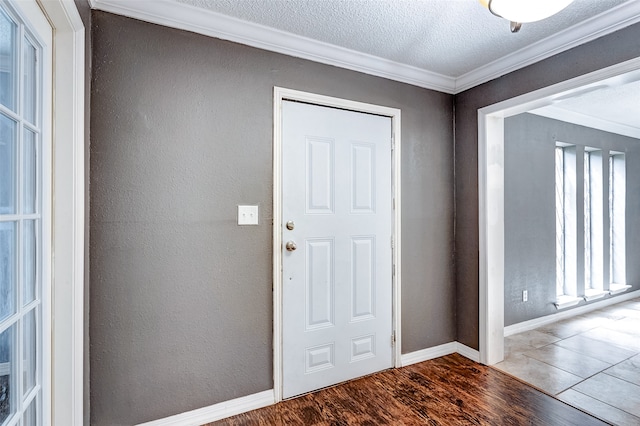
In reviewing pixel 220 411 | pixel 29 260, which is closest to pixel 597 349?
pixel 220 411

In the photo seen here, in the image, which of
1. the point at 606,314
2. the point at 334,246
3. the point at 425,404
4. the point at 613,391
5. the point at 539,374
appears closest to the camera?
the point at 425,404

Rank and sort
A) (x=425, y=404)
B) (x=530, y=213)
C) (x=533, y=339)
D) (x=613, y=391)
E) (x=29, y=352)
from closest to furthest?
(x=29, y=352) → (x=425, y=404) → (x=613, y=391) → (x=533, y=339) → (x=530, y=213)

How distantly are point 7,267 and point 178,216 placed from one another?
88 cm

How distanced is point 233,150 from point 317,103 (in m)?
0.66

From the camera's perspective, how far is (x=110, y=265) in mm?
1696

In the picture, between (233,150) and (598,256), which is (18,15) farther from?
(598,256)

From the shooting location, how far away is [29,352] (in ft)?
3.76

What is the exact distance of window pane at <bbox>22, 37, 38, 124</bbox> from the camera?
3.66 feet

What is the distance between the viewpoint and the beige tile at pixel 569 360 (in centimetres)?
248

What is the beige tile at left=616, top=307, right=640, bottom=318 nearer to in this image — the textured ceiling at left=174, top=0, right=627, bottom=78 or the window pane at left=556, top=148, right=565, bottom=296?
the window pane at left=556, top=148, right=565, bottom=296

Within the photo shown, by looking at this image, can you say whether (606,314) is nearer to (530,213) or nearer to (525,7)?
(530,213)

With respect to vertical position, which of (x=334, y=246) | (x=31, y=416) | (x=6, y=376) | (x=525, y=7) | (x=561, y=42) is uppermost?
(x=561, y=42)

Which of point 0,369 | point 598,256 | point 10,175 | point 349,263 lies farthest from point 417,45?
point 598,256

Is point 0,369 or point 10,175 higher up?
point 10,175
